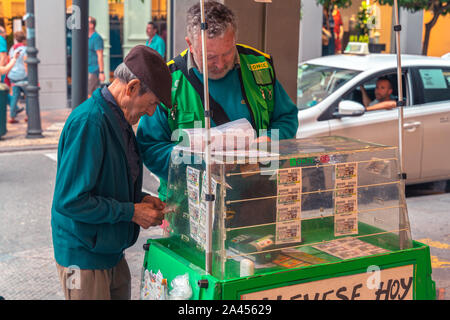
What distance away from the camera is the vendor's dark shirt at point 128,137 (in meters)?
2.83

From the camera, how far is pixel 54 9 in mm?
15766

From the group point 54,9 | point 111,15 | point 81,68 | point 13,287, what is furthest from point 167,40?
point 13,287

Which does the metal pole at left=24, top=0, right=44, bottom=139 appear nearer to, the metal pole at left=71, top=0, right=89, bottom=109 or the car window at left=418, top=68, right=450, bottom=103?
the metal pole at left=71, top=0, right=89, bottom=109

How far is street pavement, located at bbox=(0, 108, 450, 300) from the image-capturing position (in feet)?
17.5

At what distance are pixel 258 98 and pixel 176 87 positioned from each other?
46 cm

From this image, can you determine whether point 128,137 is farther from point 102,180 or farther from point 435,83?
point 435,83

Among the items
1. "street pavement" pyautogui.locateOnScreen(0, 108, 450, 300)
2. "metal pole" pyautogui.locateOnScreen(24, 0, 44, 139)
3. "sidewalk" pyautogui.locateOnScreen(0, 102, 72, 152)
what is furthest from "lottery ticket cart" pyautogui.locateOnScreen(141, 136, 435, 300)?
"metal pole" pyautogui.locateOnScreen(24, 0, 44, 139)

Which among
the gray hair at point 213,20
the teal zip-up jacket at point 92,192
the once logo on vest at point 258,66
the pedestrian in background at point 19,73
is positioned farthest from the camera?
the pedestrian in background at point 19,73

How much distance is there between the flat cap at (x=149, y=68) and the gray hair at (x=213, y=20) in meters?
0.40

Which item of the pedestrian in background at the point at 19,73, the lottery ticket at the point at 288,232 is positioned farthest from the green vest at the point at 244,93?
the pedestrian in background at the point at 19,73

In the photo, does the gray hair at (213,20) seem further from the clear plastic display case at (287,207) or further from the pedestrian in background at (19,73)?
the pedestrian in background at (19,73)

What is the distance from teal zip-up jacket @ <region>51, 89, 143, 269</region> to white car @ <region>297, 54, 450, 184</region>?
171 inches
